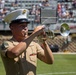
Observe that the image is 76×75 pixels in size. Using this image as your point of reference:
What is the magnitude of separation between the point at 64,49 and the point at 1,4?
6.30 meters

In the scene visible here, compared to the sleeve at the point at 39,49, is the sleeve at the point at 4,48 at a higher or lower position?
higher

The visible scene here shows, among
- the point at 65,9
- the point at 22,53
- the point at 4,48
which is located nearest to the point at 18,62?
the point at 22,53

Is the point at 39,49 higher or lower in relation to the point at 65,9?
higher

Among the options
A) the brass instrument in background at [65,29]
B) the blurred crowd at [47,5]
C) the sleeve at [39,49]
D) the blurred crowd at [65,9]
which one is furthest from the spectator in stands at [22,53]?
the blurred crowd at [65,9]

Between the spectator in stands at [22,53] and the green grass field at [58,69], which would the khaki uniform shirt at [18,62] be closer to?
the spectator in stands at [22,53]

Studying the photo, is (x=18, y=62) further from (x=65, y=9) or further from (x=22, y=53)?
(x=65, y=9)

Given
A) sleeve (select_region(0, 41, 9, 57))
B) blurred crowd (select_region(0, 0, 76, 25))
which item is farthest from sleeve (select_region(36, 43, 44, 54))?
blurred crowd (select_region(0, 0, 76, 25))

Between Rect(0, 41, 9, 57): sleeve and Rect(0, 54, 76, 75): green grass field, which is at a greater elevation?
Rect(0, 41, 9, 57): sleeve

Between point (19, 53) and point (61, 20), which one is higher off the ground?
point (19, 53)

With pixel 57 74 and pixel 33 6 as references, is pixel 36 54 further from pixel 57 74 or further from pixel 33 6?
pixel 33 6

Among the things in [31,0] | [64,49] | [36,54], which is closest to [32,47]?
[36,54]

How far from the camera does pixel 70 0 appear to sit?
2800 cm

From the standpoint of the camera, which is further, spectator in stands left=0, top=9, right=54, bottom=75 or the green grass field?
the green grass field

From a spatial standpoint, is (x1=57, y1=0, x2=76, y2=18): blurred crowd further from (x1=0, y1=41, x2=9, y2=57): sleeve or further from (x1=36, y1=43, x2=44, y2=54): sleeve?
(x1=0, y1=41, x2=9, y2=57): sleeve
